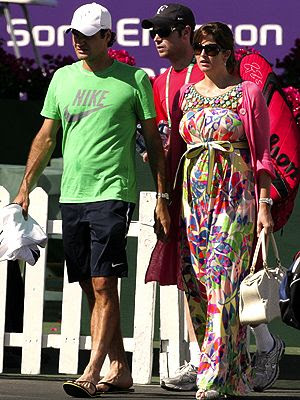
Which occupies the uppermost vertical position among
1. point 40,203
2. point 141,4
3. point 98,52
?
point 141,4

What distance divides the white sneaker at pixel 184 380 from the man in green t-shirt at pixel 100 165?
43 centimetres

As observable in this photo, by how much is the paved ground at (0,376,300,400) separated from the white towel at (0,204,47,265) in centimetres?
68

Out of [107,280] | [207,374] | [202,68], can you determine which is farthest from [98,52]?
[207,374]

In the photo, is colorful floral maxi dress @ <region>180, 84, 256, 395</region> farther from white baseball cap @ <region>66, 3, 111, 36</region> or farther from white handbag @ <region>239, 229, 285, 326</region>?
white baseball cap @ <region>66, 3, 111, 36</region>

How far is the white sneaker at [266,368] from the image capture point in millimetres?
8125

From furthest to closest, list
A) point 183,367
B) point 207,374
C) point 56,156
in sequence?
point 56,156
point 183,367
point 207,374

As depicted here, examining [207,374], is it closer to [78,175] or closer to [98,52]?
[78,175]

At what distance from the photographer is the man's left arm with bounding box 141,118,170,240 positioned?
7777 millimetres

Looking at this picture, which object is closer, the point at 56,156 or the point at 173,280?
Result: the point at 173,280

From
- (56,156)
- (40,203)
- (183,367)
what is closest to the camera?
(183,367)

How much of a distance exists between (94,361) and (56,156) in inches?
199

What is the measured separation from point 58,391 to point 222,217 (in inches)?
55.4

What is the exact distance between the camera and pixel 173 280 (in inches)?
312

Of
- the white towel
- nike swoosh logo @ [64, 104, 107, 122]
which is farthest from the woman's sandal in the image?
nike swoosh logo @ [64, 104, 107, 122]
